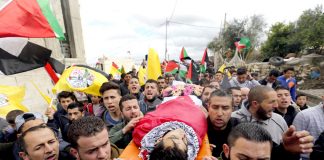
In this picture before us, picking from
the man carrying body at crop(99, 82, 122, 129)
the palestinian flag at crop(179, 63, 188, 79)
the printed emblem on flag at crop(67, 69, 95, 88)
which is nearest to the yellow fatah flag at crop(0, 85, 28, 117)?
the printed emblem on flag at crop(67, 69, 95, 88)

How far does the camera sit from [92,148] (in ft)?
6.07

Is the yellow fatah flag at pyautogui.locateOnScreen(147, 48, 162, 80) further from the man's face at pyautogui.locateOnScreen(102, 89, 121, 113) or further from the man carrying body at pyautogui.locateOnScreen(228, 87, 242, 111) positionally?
the man's face at pyautogui.locateOnScreen(102, 89, 121, 113)

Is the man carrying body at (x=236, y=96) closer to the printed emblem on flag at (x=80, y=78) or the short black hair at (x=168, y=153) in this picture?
→ the printed emblem on flag at (x=80, y=78)

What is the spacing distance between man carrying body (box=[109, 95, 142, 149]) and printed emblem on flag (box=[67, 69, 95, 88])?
1.41 metres

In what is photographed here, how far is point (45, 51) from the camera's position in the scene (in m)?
3.85

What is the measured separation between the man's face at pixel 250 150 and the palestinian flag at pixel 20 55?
334cm

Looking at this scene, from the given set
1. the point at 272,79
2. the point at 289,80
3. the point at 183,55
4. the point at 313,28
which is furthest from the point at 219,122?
the point at 313,28

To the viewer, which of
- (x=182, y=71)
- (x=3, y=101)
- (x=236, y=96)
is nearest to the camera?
(x=3, y=101)

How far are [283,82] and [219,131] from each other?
434 cm

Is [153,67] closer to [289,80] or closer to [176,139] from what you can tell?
[289,80]

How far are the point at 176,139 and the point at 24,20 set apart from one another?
2998 mm

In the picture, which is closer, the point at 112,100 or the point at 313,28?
the point at 112,100

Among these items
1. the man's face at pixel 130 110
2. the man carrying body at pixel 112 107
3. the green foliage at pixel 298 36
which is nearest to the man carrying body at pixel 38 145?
the man's face at pixel 130 110

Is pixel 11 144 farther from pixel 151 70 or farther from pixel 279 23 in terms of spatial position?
pixel 279 23
